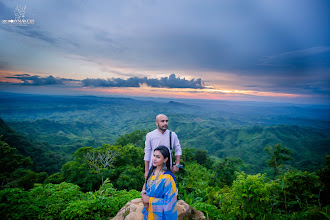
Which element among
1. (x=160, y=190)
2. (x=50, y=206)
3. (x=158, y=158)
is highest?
(x=158, y=158)

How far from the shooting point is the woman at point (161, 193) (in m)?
2.78

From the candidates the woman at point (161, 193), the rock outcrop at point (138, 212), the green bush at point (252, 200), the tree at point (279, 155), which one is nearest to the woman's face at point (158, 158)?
the woman at point (161, 193)

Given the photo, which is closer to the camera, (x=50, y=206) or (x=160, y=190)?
(x=160, y=190)

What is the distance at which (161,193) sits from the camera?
9.37 ft

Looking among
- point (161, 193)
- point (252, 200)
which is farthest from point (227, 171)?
point (161, 193)

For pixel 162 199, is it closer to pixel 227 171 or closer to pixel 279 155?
pixel 227 171

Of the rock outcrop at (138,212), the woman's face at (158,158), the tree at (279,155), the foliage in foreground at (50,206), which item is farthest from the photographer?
the tree at (279,155)

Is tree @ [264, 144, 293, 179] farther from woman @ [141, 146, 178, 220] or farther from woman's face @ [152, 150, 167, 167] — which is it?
woman's face @ [152, 150, 167, 167]

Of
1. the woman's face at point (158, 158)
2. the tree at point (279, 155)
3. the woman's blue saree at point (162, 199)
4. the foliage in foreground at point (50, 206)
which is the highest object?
the woman's face at point (158, 158)

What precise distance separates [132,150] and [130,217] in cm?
1837

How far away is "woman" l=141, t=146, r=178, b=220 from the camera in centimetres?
278

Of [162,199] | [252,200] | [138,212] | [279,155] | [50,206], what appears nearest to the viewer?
[162,199]

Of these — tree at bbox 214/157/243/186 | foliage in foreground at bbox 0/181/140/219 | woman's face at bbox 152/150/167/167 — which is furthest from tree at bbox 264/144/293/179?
woman's face at bbox 152/150/167/167

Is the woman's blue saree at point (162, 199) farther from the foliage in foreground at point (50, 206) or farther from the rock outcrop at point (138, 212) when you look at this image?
the foliage in foreground at point (50, 206)
